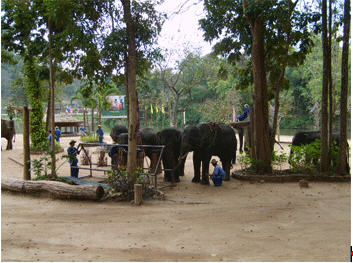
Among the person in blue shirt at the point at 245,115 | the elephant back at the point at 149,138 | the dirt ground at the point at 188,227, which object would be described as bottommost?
the dirt ground at the point at 188,227

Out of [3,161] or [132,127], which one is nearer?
[132,127]

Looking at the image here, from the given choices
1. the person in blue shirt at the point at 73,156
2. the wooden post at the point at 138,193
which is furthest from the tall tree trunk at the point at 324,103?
the person in blue shirt at the point at 73,156

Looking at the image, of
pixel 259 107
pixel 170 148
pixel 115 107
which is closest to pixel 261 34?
pixel 259 107

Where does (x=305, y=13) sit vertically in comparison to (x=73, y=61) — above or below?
above

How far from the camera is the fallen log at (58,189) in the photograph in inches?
289

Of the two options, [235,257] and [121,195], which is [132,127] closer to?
[121,195]

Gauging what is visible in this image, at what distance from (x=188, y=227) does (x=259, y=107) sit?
17.5 ft

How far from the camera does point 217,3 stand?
1052 centimetres

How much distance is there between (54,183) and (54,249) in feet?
10.7

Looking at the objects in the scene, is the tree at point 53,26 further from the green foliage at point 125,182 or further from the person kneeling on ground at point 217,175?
the person kneeling on ground at point 217,175

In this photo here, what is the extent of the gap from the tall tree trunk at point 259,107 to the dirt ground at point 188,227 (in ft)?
5.41

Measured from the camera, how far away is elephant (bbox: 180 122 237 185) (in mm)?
8984

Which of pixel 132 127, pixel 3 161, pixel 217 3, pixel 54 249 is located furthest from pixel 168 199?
pixel 3 161

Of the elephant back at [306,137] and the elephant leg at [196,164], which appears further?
the elephant back at [306,137]
